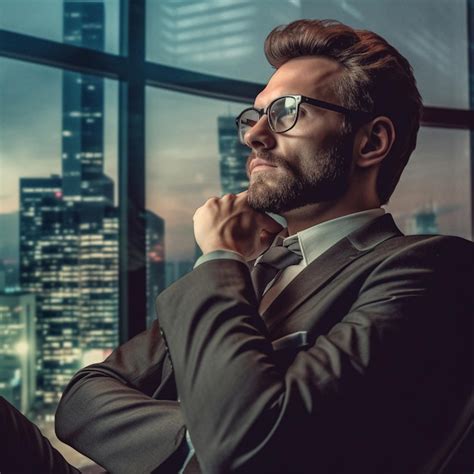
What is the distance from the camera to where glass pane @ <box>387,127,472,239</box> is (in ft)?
14.0

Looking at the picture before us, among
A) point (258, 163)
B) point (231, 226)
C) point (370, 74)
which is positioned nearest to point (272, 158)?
point (258, 163)

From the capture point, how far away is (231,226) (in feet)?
3.84

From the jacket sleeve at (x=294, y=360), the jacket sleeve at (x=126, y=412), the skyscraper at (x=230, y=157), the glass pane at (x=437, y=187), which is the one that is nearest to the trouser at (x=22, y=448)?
the jacket sleeve at (x=126, y=412)

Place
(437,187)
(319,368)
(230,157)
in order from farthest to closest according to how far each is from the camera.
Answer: (437,187) < (230,157) < (319,368)

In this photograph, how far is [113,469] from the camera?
115cm

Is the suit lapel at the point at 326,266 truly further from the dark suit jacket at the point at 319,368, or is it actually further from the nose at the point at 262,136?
the nose at the point at 262,136

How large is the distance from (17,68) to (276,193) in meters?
2.20

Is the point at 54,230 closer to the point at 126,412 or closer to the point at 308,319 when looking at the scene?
the point at 126,412

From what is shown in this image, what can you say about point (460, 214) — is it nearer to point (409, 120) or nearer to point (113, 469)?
point (409, 120)

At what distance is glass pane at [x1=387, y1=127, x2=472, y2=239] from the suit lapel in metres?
3.08

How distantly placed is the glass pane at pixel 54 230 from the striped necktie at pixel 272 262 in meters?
2.02

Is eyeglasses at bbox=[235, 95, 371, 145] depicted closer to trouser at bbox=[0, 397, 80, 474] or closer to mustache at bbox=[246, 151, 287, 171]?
mustache at bbox=[246, 151, 287, 171]

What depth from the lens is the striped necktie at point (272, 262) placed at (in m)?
1.25

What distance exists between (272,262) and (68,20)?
7.71ft
